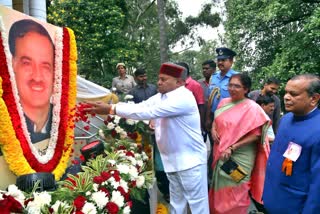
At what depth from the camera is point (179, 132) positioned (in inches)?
182

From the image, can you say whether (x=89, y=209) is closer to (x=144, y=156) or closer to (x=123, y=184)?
(x=123, y=184)

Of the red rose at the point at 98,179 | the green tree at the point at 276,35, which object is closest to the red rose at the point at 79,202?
the red rose at the point at 98,179

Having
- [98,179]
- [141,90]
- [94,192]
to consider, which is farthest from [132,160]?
[141,90]

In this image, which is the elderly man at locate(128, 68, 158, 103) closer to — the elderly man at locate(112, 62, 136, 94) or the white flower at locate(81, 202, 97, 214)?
the elderly man at locate(112, 62, 136, 94)

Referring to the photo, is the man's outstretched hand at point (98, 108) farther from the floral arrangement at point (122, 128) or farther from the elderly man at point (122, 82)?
the elderly man at point (122, 82)

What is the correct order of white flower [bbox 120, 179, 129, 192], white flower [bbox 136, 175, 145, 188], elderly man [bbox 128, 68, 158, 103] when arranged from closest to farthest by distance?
white flower [bbox 120, 179, 129, 192] → white flower [bbox 136, 175, 145, 188] → elderly man [bbox 128, 68, 158, 103]

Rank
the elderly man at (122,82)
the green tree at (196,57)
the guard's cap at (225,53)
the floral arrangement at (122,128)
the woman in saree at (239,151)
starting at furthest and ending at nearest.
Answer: the green tree at (196,57)
the elderly man at (122,82)
the guard's cap at (225,53)
the floral arrangement at (122,128)
the woman in saree at (239,151)

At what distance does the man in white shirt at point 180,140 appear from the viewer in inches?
178

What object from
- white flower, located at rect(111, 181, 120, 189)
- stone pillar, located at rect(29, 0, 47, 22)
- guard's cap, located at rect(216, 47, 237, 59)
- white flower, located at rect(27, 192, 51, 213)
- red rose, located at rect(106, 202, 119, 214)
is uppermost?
stone pillar, located at rect(29, 0, 47, 22)

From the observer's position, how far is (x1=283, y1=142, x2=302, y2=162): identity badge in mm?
3004

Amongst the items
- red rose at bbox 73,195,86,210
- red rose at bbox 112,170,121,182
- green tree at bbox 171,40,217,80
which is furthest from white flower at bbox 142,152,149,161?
green tree at bbox 171,40,217,80

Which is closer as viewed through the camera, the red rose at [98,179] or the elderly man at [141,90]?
the red rose at [98,179]

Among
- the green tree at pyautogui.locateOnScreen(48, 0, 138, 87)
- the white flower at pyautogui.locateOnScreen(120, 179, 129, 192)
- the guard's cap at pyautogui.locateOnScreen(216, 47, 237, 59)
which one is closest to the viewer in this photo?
the white flower at pyautogui.locateOnScreen(120, 179, 129, 192)

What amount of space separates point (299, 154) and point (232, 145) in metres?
2.02
